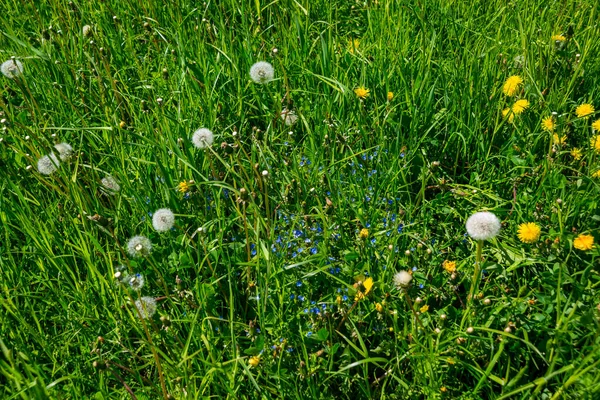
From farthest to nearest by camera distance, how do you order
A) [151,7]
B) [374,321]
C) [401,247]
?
[151,7] → [401,247] → [374,321]

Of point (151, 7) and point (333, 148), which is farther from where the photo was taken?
point (151, 7)

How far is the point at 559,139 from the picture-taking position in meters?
1.98

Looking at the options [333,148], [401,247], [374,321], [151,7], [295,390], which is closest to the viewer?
[295,390]

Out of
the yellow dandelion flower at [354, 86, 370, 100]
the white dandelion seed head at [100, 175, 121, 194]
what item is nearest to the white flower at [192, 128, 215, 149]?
the white dandelion seed head at [100, 175, 121, 194]

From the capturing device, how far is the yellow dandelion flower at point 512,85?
7.31 ft

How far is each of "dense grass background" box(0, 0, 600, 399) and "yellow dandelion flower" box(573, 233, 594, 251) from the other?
23mm

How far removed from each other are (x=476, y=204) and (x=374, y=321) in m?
0.60

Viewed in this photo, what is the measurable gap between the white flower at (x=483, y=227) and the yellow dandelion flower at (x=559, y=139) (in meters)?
0.64

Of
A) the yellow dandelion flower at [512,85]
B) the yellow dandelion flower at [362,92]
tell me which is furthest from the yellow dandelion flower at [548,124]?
the yellow dandelion flower at [362,92]

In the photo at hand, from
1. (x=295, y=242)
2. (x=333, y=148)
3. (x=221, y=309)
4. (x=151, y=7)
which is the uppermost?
(x=151, y=7)

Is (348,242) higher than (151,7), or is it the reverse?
(151,7)

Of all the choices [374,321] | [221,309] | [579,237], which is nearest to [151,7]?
[221,309]

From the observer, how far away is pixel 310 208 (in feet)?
6.28

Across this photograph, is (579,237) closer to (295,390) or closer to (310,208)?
(310,208)
